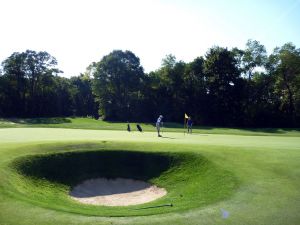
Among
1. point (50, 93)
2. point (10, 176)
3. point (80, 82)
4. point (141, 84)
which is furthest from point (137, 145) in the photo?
point (80, 82)

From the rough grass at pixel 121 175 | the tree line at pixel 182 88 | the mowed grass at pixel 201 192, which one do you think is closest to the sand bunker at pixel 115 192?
the rough grass at pixel 121 175

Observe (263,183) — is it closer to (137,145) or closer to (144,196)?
(144,196)

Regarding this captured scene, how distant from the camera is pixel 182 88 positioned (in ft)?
248

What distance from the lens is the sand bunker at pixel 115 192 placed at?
16.6 meters

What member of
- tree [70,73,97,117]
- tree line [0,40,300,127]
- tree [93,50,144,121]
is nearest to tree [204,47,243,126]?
tree line [0,40,300,127]

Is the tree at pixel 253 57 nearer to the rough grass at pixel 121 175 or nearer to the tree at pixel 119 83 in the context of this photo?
the tree at pixel 119 83

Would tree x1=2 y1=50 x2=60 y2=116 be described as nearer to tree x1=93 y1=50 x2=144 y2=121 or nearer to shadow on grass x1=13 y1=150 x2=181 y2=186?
tree x1=93 y1=50 x2=144 y2=121

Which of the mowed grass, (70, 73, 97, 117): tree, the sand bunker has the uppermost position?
(70, 73, 97, 117): tree

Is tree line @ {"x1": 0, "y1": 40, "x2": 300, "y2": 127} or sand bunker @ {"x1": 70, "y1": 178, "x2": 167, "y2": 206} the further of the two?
tree line @ {"x1": 0, "y1": 40, "x2": 300, "y2": 127}

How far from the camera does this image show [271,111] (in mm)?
67312

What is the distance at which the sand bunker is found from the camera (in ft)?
54.5

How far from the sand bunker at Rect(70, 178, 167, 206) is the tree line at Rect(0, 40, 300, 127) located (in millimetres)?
52430

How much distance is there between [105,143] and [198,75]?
180 ft

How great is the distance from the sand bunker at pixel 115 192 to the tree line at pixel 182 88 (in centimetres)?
5243
